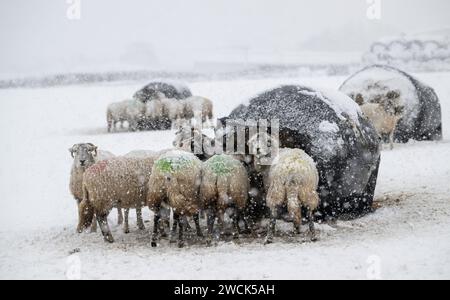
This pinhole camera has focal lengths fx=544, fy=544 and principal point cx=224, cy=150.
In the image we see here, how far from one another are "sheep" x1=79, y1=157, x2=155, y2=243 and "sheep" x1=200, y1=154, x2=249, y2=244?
1.06 metres

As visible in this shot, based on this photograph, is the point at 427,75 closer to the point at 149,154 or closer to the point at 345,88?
the point at 345,88

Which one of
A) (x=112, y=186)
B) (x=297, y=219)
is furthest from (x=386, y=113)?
(x=112, y=186)

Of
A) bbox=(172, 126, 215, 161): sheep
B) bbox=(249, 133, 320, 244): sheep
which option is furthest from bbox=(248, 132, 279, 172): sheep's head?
bbox=(172, 126, 215, 161): sheep

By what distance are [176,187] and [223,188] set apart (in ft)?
2.29

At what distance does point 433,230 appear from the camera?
8250 mm

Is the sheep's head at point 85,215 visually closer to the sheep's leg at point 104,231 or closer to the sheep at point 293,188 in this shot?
the sheep's leg at point 104,231

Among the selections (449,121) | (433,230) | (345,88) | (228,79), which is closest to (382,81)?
(345,88)

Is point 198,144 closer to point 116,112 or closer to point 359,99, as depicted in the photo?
point 359,99

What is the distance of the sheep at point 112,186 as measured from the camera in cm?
841

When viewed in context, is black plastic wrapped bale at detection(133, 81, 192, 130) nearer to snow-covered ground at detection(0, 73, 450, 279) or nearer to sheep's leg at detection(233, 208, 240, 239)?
snow-covered ground at detection(0, 73, 450, 279)

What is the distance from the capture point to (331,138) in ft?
30.0

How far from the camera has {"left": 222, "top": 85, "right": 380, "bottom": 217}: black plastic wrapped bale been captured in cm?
915
